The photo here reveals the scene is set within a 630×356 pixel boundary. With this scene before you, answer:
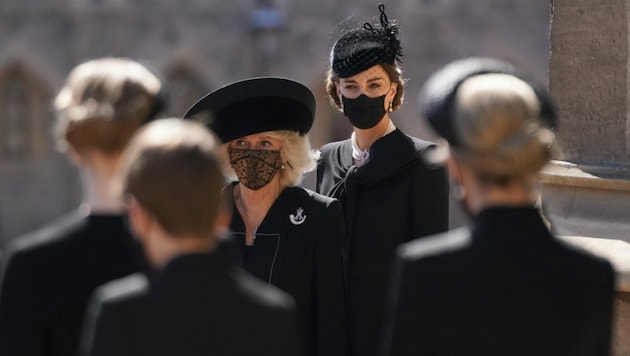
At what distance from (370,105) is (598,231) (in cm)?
90

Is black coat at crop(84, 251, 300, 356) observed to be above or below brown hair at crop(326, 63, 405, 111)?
above

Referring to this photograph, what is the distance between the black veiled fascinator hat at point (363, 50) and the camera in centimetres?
538

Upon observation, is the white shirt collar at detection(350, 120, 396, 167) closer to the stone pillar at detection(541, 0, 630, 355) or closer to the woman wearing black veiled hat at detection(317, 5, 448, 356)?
the woman wearing black veiled hat at detection(317, 5, 448, 356)

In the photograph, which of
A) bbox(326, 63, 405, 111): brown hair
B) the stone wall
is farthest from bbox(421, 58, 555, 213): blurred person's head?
the stone wall

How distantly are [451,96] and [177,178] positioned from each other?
0.65m

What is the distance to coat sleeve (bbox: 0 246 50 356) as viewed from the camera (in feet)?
10.5

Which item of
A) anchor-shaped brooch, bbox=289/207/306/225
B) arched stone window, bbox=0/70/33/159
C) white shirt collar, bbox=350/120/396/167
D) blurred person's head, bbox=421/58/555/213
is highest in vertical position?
blurred person's head, bbox=421/58/555/213

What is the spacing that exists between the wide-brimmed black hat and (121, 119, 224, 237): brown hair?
206cm

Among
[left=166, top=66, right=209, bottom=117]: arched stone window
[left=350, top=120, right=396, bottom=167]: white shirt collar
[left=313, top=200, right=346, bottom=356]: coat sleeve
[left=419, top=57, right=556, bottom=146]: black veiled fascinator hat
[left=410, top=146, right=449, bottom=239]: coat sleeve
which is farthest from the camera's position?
[left=166, top=66, right=209, bottom=117]: arched stone window

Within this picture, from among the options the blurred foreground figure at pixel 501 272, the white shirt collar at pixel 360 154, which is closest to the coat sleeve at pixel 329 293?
the white shirt collar at pixel 360 154

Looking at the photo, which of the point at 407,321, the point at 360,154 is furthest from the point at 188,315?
the point at 360,154

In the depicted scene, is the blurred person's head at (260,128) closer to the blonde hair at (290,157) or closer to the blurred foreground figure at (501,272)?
the blonde hair at (290,157)

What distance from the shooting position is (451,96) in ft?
10.1

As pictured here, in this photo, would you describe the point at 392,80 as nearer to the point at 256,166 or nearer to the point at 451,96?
the point at 256,166
